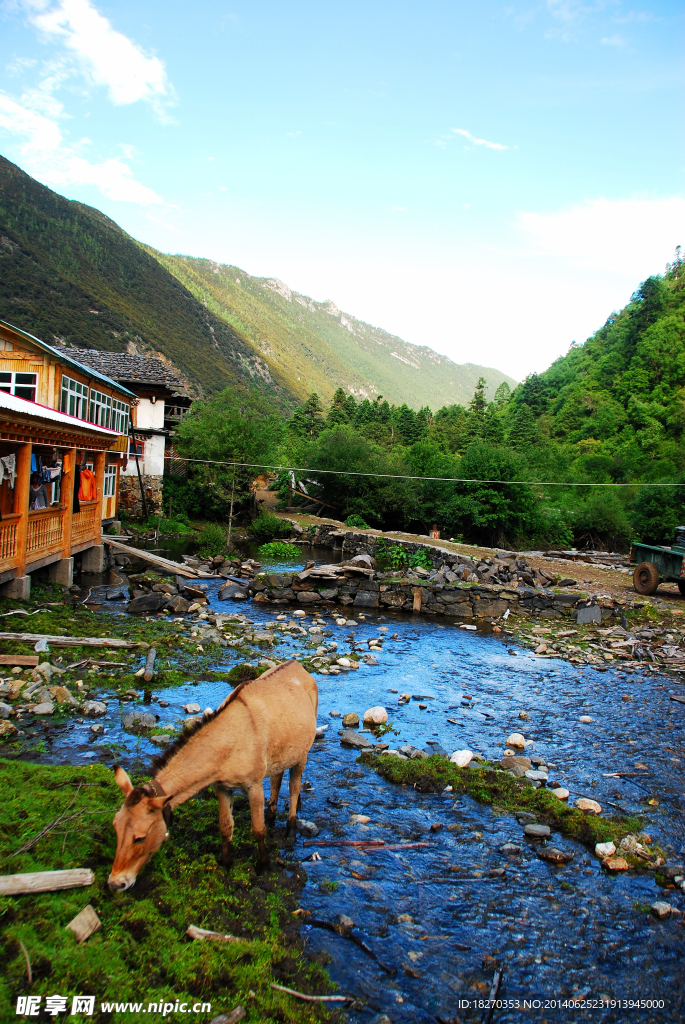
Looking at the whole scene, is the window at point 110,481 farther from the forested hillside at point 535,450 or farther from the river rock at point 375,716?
the river rock at point 375,716

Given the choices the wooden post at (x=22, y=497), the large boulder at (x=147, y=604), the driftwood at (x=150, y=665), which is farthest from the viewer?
the large boulder at (x=147, y=604)

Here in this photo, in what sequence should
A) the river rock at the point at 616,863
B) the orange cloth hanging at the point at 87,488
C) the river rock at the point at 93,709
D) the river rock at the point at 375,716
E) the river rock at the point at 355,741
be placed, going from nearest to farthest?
1. the river rock at the point at 616,863
2. the river rock at the point at 93,709
3. the river rock at the point at 355,741
4. the river rock at the point at 375,716
5. the orange cloth hanging at the point at 87,488

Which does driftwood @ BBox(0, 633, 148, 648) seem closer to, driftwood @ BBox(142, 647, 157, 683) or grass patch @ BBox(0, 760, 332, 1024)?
driftwood @ BBox(142, 647, 157, 683)

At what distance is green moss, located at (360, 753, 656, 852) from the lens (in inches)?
282

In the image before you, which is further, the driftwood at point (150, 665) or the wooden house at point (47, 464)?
the wooden house at point (47, 464)

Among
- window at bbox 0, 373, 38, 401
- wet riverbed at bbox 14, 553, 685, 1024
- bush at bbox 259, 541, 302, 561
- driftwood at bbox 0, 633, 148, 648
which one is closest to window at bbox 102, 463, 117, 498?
window at bbox 0, 373, 38, 401

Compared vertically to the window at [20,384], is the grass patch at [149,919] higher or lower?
lower

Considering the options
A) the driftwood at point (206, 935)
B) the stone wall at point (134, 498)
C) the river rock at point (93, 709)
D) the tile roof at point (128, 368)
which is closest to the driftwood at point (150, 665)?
the river rock at point (93, 709)

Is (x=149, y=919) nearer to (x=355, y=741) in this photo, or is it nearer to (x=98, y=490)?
(x=355, y=741)

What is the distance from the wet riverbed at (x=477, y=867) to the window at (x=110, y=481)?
20001mm

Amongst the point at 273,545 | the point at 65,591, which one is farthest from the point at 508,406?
the point at 65,591

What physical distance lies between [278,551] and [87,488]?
12872mm

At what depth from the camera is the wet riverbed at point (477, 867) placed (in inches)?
192

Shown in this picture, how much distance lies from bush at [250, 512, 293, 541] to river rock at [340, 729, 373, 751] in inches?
1118
